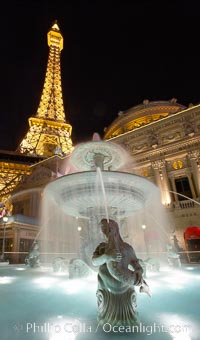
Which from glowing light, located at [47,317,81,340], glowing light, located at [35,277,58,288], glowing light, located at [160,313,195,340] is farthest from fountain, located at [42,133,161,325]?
glowing light, located at [35,277,58,288]

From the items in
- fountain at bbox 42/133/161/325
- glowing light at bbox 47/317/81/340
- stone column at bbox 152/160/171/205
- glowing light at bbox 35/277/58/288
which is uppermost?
stone column at bbox 152/160/171/205

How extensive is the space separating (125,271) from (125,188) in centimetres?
491

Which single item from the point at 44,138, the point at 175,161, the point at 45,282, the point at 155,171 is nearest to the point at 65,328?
the point at 45,282

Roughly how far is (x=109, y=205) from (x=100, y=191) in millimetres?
926

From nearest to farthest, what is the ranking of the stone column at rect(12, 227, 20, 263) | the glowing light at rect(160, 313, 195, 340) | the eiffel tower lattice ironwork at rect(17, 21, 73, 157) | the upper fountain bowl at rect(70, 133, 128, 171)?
the glowing light at rect(160, 313, 195, 340)
the upper fountain bowl at rect(70, 133, 128, 171)
the stone column at rect(12, 227, 20, 263)
the eiffel tower lattice ironwork at rect(17, 21, 73, 157)

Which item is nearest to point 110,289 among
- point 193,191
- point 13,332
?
point 13,332

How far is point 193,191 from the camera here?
63.4 feet

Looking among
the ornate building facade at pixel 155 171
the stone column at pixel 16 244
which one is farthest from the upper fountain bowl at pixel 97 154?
the stone column at pixel 16 244

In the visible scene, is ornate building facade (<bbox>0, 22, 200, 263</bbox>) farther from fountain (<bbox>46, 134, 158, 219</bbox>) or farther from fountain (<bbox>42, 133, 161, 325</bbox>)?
fountain (<bbox>42, 133, 161, 325</bbox>)

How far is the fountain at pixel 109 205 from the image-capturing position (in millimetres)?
2314

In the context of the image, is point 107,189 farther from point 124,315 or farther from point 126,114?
point 126,114

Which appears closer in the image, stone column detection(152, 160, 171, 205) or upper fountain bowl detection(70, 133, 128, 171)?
upper fountain bowl detection(70, 133, 128, 171)

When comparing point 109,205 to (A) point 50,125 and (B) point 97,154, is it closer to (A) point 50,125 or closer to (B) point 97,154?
(B) point 97,154

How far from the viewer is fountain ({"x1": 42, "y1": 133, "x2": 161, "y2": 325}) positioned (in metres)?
2.31
